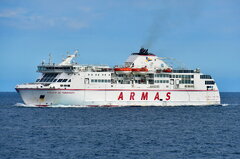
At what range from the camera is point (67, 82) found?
62062 millimetres

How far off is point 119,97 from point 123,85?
1728 millimetres

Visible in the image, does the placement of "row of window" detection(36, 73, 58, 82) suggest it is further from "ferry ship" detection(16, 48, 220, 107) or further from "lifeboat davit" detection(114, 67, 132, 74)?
"lifeboat davit" detection(114, 67, 132, 74)

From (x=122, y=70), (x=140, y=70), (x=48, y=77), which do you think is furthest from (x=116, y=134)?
(x=140, y=70)

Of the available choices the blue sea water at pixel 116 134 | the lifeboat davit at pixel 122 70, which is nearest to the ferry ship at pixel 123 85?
the lifeboat davit at pixel 122 70

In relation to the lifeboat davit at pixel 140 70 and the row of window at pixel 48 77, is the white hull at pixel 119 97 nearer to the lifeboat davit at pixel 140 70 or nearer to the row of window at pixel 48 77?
the lifeboat davit at pixel 140 70

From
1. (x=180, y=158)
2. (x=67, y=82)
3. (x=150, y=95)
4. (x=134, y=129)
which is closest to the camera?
(x=180, y=158)

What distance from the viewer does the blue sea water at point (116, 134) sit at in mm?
31594

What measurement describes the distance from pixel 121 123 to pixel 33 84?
18759 mm

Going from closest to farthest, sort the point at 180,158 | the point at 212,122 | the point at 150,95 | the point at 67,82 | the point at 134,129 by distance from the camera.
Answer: the point at 180,158, the point at 134,129, the point at 212,122, the point at 67,82, the point at 150,95

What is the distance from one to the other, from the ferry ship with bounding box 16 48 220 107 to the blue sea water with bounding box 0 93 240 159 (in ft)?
8.21

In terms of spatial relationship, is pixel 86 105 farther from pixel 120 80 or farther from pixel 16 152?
pixel 16 152

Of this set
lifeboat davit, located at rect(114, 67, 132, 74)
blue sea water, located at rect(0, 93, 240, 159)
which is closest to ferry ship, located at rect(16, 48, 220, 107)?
lifeboat davit, located at rect(114, 67, 132, 74)

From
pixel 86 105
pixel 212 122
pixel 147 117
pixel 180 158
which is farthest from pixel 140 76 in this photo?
pixel 180 158

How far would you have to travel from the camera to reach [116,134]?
39750 millimetres
